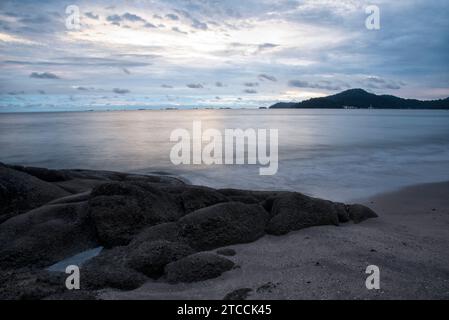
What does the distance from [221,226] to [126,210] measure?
63.2 inches

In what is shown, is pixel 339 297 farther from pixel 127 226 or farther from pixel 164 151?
pixel 164 151

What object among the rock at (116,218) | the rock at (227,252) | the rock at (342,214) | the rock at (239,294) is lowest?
the rock at (239,294)

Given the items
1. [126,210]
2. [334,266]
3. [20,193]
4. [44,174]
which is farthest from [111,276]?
[44,174]

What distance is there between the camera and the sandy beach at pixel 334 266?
4426 millimetres

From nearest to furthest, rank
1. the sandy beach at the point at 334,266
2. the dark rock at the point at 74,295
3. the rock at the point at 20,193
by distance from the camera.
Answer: the dark rock at the point at 74,295, the sandy beach at the point at 334,266, the rock at the point at 20,193

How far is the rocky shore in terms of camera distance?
4809 mm

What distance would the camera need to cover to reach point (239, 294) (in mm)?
4352

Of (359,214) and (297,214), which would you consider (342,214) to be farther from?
(297,214)

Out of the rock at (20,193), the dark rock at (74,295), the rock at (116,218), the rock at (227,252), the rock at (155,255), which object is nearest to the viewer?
the dark rock at (74,295)

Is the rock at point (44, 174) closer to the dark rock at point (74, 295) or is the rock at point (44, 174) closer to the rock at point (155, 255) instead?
the rock at point (155, 255)

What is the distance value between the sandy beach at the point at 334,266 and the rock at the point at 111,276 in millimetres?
142

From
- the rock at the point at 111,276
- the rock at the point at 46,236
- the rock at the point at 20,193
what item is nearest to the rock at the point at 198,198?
the rock at the point at 46,236
